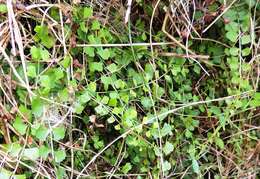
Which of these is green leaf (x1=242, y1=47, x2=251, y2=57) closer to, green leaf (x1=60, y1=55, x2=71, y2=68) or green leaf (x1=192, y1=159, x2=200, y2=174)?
green leaf (x1=192, y1=159, x2=200, y2=174)

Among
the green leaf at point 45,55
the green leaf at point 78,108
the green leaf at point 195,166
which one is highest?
the green leaf at point 45,55

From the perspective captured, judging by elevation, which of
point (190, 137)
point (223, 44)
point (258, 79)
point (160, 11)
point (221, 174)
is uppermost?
point (160, 11)

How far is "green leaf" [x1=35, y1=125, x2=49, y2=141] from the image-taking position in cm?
99

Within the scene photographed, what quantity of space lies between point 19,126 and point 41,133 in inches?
2.0

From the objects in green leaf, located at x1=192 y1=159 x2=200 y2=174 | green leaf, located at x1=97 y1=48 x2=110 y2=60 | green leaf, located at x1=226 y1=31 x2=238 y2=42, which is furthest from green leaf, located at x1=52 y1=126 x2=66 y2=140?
green leaf, located at x1=226 y1=31 x2=238 y2=42

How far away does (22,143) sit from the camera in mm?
1016

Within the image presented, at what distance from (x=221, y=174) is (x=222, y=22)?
422 millimetres

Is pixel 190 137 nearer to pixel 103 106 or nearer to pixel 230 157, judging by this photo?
pixel 230 157

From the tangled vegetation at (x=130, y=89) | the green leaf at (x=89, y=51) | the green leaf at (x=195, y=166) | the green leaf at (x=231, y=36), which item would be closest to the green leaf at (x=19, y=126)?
the tangled vegetation at (x=130, y=89)

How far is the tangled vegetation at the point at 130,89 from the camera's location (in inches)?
40.4

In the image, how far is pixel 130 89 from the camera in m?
1.13

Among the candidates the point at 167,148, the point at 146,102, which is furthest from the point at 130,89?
the point at 167,148

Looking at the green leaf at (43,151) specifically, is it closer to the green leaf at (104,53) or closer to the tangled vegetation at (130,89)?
the tangled vegetation at (130,89)

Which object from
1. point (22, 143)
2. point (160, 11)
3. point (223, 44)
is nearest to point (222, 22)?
point (223, 44)
